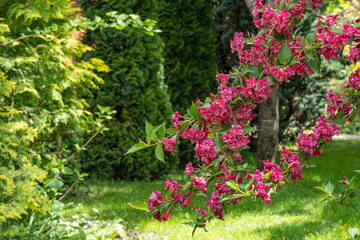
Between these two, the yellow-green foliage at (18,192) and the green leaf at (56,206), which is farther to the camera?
the green leaf at (56,206)

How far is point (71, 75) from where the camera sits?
3658 millimetres

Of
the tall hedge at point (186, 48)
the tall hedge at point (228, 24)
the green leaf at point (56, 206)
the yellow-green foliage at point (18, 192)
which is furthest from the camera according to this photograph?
the tall hedge at point (228, 24)

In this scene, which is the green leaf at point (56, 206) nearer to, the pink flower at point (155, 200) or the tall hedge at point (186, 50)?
the pink flower at point (155, 200)

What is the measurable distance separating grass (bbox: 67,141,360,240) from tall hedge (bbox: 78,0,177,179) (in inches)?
15.4

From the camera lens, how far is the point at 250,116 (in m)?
1.50

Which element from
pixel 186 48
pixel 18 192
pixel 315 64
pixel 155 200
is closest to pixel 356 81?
pixel 315 64

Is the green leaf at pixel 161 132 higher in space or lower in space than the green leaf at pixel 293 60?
lower

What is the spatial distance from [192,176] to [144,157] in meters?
5.15

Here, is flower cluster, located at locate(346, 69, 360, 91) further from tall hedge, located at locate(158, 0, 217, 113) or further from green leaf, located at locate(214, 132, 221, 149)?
tall hedge, located at locate(158, 0, 217, 113)

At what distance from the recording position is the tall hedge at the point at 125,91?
6496mm

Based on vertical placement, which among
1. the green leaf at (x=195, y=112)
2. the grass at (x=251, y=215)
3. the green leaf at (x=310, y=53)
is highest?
the green leaf at (x=310, y=53)

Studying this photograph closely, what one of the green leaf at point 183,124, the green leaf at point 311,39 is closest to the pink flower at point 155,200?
the green leaf at point 183,124

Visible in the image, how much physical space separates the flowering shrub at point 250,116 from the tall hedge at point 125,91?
5066 millimetres

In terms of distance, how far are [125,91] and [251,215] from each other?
3175mm
